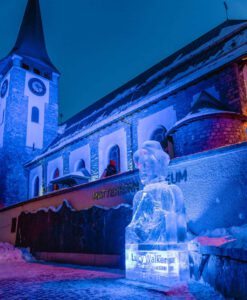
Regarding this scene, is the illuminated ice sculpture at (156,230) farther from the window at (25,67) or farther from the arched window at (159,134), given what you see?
the window at (25,67)

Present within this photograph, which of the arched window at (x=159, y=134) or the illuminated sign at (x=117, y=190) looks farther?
the arched window at (x=159, y=134)

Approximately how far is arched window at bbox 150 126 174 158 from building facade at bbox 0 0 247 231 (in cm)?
7

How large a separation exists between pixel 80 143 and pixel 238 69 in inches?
522

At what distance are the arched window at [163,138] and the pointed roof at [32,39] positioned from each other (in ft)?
73.1

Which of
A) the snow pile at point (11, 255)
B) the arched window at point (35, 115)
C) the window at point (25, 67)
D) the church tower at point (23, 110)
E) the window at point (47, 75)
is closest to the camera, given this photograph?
the snow pile at point (11, 255)

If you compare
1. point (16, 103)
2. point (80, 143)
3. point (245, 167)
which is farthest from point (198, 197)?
point (16, 103)

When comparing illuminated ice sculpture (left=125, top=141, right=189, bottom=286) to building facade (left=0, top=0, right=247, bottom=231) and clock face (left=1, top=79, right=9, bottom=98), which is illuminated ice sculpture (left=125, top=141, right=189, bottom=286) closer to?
building facade (left=0, top=0, right=247, bottom=231)

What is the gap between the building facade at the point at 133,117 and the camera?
12.1 metres

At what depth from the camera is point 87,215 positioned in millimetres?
11633

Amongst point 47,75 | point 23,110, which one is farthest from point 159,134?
point 47,75

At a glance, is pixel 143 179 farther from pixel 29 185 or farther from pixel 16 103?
pixel 16 103

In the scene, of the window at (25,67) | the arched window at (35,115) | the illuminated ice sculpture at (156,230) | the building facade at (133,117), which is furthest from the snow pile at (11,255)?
the window at (25,67)

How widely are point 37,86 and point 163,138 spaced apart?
69.4 feet

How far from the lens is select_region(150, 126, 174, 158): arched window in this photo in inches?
552
